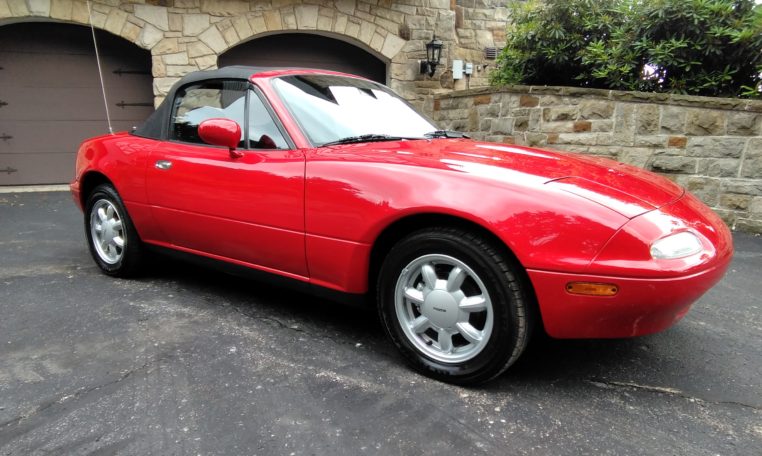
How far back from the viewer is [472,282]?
2.11m

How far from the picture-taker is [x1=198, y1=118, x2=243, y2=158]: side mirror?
2.62 metres

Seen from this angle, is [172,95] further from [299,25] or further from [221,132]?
[299,25]

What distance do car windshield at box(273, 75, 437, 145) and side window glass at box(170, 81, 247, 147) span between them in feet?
0.95

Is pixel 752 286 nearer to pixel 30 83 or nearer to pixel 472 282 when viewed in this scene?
pixel 472 282

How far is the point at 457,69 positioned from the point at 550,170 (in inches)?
322

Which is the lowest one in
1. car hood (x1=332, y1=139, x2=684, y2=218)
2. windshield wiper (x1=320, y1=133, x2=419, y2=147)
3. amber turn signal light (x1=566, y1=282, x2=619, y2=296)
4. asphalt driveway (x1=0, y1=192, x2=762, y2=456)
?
asphalt driveway (x1=0, y1=192, x2=762, y2=456)

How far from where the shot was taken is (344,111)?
112 inches

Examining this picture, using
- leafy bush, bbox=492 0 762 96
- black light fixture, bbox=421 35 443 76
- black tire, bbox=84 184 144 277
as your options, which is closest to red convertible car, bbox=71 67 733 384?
black tire, bbox=84 184 144 277

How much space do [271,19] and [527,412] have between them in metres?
8.24

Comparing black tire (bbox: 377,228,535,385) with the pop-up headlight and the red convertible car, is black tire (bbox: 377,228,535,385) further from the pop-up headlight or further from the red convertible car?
the pop-up headlight

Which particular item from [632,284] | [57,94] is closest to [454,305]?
[632,284]

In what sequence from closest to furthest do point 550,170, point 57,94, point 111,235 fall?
point 550,170 → point 111,235 → point 57,94

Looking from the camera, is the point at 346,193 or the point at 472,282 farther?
the point at 346,193

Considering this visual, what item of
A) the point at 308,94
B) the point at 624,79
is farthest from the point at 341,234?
the point at 624,79
